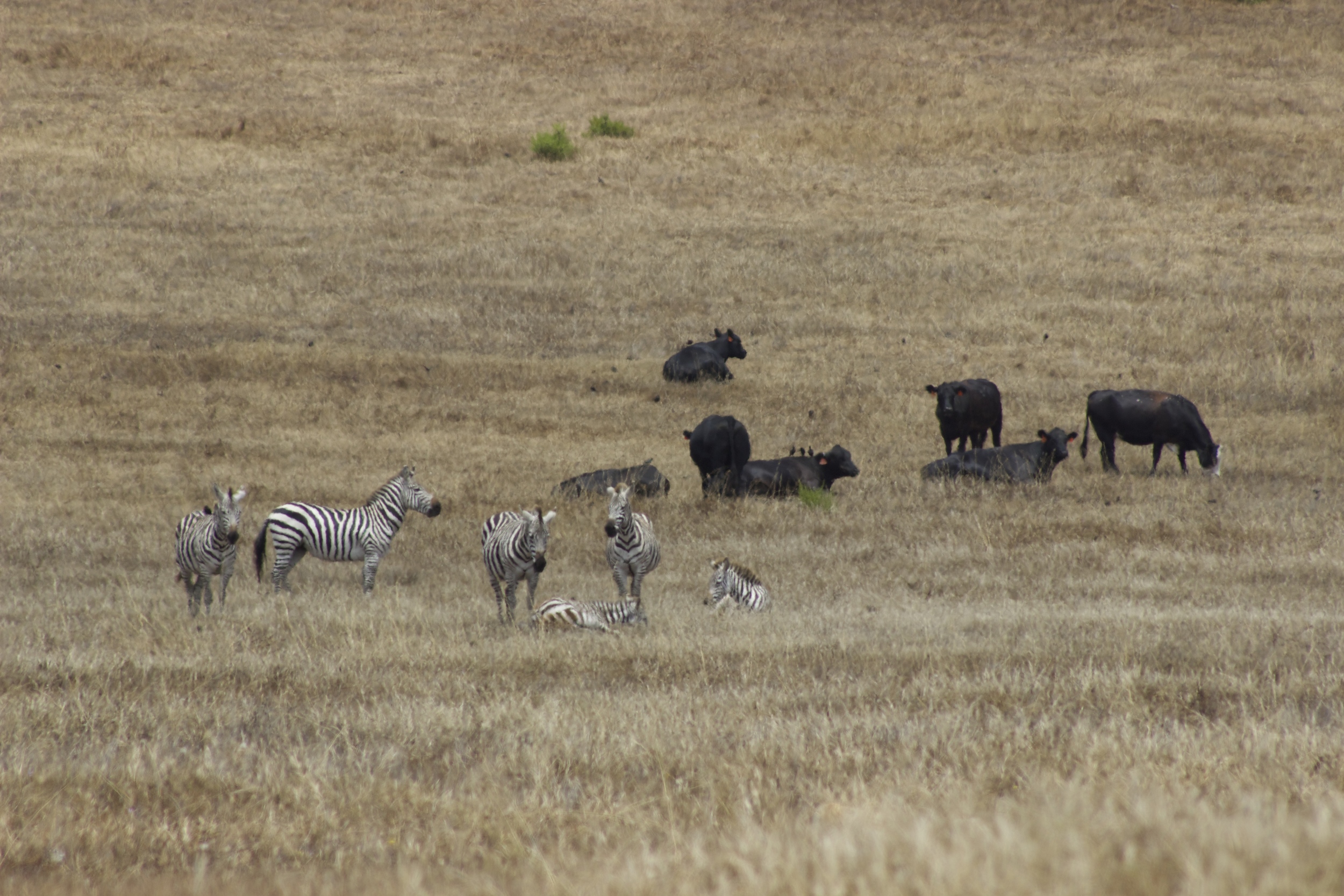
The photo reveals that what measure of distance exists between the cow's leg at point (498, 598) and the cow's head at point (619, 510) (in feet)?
3.60

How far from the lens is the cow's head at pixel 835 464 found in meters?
17.5

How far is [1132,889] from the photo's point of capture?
2875 millimetres

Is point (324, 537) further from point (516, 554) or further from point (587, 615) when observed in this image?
point (587, 615)

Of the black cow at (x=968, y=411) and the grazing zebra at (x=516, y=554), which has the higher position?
the black cow at (x=968, y=411)

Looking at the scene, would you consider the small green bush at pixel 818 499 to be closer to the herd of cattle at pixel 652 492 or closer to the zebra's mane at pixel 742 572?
the herd of cattle at pixel 652 492

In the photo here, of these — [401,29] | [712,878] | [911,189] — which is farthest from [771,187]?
[712,878]

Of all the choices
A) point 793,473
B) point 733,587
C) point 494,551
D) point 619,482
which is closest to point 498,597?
point 494,551

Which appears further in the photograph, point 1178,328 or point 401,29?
point 401,29

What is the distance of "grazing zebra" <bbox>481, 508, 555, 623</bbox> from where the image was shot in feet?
34.8

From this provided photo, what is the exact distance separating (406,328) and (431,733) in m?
22.5

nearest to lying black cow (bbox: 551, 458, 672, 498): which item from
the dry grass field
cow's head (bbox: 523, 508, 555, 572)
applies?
the dry grass field

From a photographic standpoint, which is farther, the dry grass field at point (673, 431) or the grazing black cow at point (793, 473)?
the grazing black cow at point (793, 473)

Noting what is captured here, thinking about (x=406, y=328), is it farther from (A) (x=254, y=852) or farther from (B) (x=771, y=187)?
(A) (x=254, y=852)

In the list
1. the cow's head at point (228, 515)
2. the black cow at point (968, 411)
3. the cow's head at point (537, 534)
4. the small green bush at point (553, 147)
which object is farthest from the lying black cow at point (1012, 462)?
the small green bush at point (553, 147)
